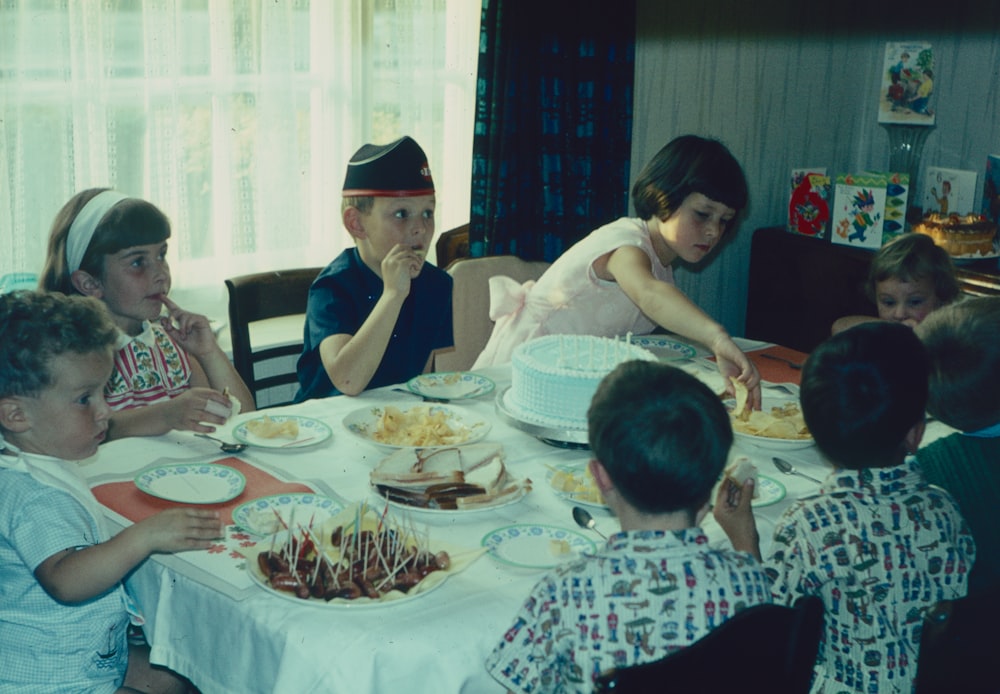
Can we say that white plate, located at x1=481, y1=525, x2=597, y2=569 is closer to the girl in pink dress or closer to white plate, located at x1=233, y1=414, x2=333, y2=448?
white plate, located at x1=233, y1=414, x2=333, y2=448

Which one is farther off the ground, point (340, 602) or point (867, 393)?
point (867, 393)

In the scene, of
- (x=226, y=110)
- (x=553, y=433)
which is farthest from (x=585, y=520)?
(x=226, y=110)

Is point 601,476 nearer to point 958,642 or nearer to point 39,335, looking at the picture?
point 958,642

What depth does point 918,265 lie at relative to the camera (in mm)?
3000

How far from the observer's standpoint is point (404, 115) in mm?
3748

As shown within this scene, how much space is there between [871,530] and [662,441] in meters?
0.44

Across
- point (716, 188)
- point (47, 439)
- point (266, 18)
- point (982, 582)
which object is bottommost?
point (982, 582)

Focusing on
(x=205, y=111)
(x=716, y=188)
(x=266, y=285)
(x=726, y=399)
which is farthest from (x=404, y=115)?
(x=726, y=399)

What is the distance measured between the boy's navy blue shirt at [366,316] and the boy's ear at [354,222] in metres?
0.06

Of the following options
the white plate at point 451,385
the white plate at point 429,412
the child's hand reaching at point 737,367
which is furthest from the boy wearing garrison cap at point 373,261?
the child's hand reaching at point 737,367

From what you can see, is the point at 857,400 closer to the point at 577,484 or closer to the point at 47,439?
the point at 577,484

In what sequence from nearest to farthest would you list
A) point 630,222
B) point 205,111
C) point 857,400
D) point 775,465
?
point 857,400 → point 775,465 → point 630,222 → point 205,111

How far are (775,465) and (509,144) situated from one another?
2022 millimetres

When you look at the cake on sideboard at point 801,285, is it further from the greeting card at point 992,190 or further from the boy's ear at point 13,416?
the boy's ear at point 13,416
